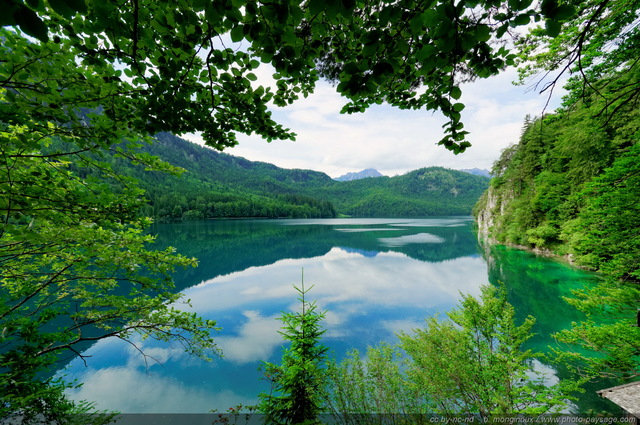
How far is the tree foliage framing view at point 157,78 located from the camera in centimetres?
135

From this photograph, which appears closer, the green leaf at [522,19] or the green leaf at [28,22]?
the green leaf at [28,22]

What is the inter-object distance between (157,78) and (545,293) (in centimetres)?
2435

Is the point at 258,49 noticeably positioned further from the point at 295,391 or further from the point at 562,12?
the point at 295,391

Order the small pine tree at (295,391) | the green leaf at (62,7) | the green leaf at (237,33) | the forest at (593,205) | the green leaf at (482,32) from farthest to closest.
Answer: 1. the forest at (593,205)
2. the small pine tree at (295,391)
3. the green leaf at (237,33)
4. the green leaf at (482,32)
5. the green leaf at (62,7)

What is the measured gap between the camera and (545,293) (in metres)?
16.8

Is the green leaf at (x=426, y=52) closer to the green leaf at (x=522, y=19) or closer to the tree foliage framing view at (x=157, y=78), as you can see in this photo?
the tree foliage framing view at (x=157, y=78)

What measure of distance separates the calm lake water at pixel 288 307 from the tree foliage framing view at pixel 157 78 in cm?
346

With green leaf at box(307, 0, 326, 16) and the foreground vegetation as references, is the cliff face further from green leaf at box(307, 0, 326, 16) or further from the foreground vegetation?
green leaf at box(307, 0, 326, 16)

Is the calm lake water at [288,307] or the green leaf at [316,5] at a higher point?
the green leaf at [316,5]

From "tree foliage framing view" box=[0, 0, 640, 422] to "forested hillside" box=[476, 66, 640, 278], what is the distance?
1.38 meters

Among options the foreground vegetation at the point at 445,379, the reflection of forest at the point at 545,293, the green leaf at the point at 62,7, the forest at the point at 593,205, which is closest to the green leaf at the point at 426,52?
the forest at the point at 593,205

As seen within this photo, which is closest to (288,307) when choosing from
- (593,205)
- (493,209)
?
(593,205)

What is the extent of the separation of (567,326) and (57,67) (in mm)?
20750

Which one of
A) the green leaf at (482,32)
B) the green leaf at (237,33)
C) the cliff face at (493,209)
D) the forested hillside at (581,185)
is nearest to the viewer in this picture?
the green leaf at (482,32)
